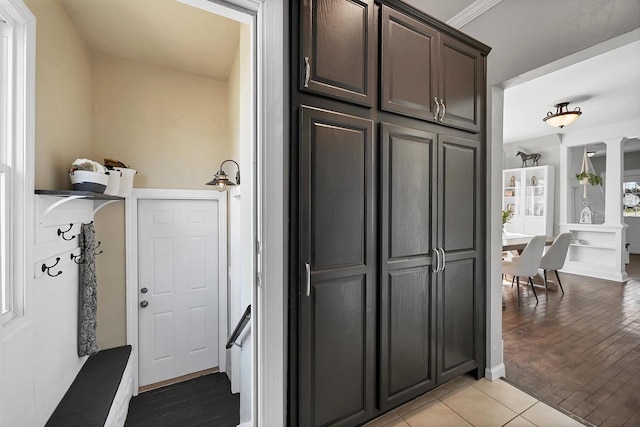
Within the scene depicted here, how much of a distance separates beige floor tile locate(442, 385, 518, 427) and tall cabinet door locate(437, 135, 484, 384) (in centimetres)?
14

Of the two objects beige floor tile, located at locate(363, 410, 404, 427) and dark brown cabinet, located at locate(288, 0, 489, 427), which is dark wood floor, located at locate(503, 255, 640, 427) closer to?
dark brown cabinet, located at locate(288, 0, 489, 427)

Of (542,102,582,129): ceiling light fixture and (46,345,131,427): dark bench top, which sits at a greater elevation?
(542,102,582,129): ceiling light fixture

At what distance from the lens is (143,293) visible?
2.82m

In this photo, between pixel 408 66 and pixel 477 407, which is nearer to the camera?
pixel 408 66

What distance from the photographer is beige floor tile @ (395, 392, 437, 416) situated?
1808 millimetres

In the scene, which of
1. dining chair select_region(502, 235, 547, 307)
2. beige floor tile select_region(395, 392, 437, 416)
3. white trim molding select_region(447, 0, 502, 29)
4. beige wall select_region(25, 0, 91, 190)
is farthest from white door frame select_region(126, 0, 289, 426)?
dining chair select_region(502, 235, 547, 307)

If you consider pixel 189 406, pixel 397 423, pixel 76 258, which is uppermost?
pixel 76 258

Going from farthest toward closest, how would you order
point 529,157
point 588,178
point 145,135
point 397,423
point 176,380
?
point 529,157, point 588,178, point 176,380, point 145,135, point 397,423

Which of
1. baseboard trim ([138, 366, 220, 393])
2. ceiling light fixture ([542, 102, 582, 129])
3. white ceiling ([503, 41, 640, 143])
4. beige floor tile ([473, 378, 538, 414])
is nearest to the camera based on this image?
beige floor tile ([473, 378, 538, 414])

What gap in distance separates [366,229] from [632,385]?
2442 millimetres

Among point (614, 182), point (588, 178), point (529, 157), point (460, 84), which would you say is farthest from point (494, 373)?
point (529, 157)

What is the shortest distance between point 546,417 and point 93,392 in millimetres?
3015

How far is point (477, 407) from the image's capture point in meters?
1.82

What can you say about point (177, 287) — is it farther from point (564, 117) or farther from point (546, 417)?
point (564, 117)
